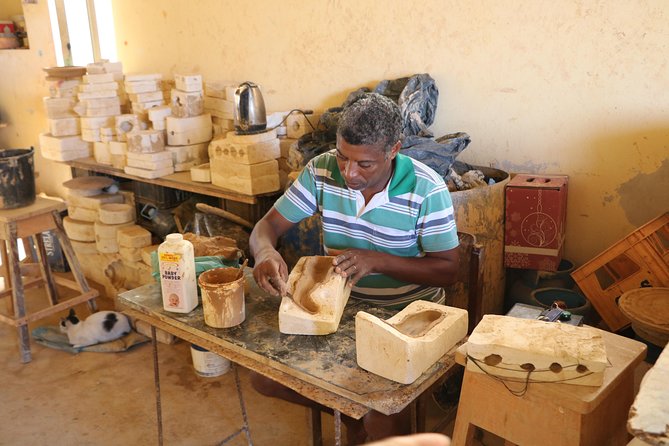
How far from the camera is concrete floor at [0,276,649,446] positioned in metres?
3.28

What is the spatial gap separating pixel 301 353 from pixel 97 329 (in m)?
2.70

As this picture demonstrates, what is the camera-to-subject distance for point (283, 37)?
4.52m

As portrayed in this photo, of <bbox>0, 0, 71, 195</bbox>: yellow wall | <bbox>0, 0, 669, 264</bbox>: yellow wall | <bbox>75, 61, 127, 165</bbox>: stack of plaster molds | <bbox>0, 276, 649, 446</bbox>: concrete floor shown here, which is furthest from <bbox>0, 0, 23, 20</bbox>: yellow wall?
<bbox>0, 276, 649, 446</bbox>: concrete floor

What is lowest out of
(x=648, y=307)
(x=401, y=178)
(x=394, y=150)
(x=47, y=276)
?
(x=47, y=276)

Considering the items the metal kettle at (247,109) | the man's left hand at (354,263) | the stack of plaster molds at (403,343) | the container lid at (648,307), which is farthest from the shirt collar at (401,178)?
the metal kettle at (247,109)

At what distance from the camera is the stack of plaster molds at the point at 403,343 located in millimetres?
1716

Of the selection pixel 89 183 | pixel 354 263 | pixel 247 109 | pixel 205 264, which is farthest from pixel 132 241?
pixel 354 263

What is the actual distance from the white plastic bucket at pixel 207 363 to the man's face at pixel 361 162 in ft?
5.99

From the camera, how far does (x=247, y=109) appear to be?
4047 millimetres

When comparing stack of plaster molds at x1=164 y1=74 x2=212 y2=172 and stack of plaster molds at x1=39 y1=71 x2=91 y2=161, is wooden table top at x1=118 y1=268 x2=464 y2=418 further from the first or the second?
stack of plaster molds at x1=39 y1=71 x2=91 y2=161

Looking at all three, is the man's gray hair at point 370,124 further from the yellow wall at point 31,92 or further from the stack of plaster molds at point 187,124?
the yellow wall at point 31,92

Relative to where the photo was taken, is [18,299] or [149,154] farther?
[149,154]

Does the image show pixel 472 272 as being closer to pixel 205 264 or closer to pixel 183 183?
pixel 205 264

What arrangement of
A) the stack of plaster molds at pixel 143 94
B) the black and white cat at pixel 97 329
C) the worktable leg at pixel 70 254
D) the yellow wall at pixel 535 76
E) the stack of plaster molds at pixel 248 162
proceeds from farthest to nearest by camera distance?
the stack of plaster molds at pixel 143 94 → the worktable leg at pixel 70 254 → the black and white cat at pixel 97 329 → the stack of plaster molds at pixel 248 162 → the yellow wall at pixel 535 76
